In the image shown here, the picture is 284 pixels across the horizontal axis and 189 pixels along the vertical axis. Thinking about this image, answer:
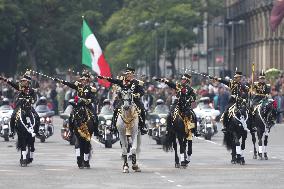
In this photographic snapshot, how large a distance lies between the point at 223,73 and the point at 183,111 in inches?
1871

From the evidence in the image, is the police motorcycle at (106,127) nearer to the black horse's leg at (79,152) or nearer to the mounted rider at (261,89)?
the mounted rider at (261,89)

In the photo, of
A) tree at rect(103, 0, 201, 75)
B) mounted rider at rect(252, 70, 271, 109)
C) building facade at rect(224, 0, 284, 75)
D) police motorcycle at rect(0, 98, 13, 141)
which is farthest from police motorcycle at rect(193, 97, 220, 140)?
tree at rect(103, 0, 201, 75)

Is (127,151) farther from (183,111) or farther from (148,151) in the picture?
(148,151)

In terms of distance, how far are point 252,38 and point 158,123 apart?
76.6 m

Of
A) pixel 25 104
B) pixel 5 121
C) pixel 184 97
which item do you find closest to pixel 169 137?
pixel 184 97

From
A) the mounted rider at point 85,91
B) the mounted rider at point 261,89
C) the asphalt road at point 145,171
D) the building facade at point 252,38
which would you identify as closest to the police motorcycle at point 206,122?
the asphalt road at point 145,171

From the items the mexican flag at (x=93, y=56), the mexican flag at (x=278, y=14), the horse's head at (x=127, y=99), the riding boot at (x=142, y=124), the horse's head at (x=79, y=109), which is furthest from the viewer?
the mexican flag at (x=278, y=14)

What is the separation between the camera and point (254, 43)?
11988 centimetres

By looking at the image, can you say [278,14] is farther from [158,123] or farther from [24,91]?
[24,91]

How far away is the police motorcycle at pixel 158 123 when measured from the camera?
45.0m

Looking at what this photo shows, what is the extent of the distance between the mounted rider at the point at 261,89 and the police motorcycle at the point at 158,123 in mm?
7404

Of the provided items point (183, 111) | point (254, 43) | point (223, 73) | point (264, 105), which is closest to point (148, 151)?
point (264, 105)

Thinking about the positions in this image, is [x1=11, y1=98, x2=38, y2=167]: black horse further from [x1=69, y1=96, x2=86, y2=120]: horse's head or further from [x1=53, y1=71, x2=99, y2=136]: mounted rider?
[x1=69, y1=96, x2=86, y2=120]: horse's head

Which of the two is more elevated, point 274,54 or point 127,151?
point 274,54
